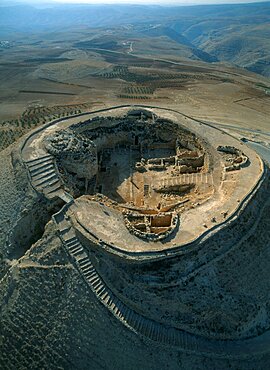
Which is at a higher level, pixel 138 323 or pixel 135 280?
pixel 135 280

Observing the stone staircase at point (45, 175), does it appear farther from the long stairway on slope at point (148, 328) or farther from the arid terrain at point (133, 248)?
the long stairway on slope at point (148, 328)

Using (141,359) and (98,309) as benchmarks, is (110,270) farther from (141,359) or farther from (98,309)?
(141,359)

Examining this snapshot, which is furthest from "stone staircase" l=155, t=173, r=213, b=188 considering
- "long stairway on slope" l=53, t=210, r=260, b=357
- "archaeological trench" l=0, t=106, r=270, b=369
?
"long stairway on slope" l=53, t=210, r=260, b=357

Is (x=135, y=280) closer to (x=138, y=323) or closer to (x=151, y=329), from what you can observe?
(x=138, y=323)

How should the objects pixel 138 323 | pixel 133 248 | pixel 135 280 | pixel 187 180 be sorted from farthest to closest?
pixel 187 180 < pixel 133 248 < pixel 135 280 < pixel 138 323

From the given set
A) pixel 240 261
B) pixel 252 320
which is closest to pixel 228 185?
pixel 240 261

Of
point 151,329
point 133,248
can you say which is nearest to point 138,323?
point 151,329

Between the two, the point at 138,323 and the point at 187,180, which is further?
the point at 187,180
